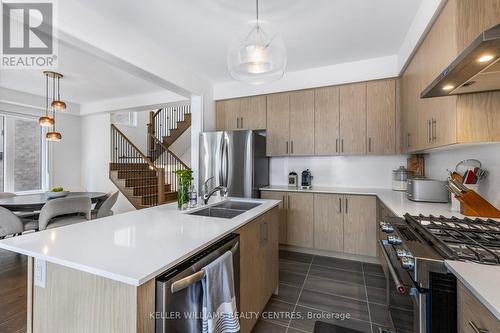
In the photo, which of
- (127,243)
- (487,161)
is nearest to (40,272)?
(127,243)

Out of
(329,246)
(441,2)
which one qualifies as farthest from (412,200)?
(441,2)

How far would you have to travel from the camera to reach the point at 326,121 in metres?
3.38

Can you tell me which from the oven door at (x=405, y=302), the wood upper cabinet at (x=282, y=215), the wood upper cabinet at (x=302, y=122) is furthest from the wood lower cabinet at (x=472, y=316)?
the wood upper cabinet at (x=302, y=122)

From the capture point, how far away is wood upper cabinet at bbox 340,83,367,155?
3197mm

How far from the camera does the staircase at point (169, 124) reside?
6.85 m

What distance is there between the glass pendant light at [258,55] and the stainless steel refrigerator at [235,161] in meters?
1.53

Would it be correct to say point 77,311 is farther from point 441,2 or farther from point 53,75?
point 53,75

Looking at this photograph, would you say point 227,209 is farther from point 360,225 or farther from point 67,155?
point 67,155

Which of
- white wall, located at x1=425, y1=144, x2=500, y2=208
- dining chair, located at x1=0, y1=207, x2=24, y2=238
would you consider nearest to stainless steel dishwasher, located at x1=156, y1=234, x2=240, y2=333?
white wall, located at x1=425, y1=144, x2=500, y2=208

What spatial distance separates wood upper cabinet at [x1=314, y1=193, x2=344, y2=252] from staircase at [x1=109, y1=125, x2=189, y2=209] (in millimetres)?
3744

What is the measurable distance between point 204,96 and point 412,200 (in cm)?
321

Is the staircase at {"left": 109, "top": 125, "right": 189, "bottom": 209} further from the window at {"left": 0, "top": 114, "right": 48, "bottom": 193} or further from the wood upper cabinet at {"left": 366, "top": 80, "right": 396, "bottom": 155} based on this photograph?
the wood upper cabinet at {"left": 366, "top": 80, "right": 396, "bottom": 155}

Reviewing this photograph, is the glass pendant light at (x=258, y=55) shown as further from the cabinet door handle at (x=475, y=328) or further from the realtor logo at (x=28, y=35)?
the cabinet door handle at (x=475, y=328)

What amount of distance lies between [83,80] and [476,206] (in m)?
5.43
